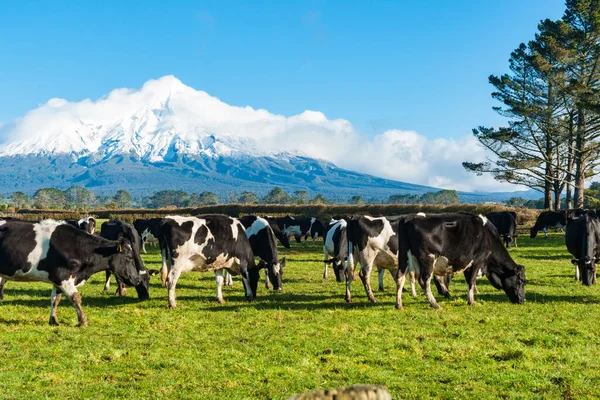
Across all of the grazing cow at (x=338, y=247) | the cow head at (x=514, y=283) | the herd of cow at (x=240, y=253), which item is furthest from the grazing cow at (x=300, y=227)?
the cow head at (x=514, y=283)

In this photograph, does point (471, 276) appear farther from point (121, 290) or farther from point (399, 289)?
point (121, 290)

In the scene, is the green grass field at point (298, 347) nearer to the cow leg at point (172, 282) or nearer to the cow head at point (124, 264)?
the cow leg at point (172, 282)

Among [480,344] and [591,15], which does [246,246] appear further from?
[591,15]

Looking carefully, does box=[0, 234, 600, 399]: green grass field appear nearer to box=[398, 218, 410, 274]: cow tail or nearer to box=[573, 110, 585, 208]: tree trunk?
box=[398, 218, 410, 274]: cow tail

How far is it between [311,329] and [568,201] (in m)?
47.1

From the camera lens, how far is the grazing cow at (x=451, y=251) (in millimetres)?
12484

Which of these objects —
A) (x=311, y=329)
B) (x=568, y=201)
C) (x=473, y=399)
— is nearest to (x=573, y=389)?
(x=473, y=399)

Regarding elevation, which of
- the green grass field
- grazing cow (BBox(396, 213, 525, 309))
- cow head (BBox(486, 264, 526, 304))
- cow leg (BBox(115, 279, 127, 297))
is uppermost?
Result: grazing cow (BBox(396, 213, 525, 309))

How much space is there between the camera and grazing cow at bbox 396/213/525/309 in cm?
1248

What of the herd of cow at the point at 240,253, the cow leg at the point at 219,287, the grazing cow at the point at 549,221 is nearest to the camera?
the herd of cow at the point at 240,253

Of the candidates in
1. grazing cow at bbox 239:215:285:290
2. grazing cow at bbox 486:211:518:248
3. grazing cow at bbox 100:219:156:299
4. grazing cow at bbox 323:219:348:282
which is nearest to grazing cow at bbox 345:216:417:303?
grazing cow at bbox 323:219:348:282

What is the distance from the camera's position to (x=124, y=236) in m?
16.0

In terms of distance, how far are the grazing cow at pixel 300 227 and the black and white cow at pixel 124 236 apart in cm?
2352

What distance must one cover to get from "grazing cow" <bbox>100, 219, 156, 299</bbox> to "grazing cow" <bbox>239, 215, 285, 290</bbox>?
3.41m
